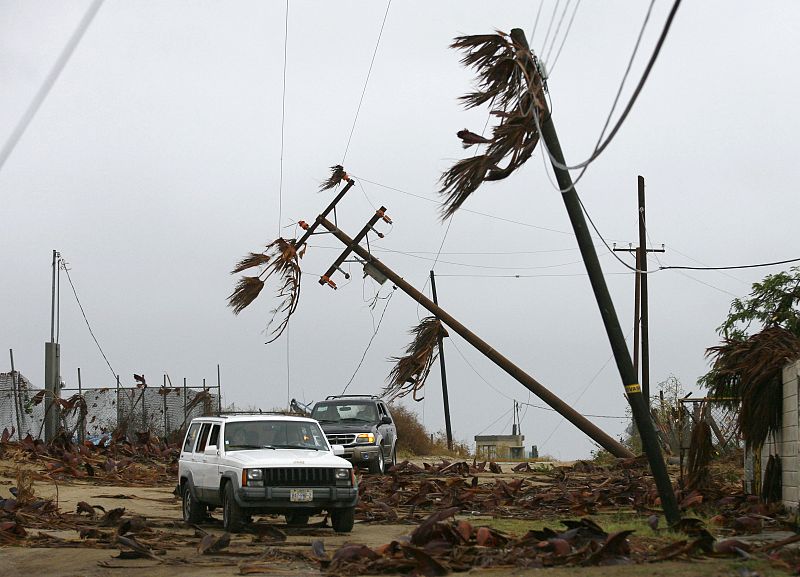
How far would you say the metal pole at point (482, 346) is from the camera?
27453 millimetres

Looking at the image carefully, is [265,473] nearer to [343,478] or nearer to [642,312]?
[343,478]

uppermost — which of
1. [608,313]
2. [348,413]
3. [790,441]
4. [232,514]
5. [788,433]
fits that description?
[608,313]

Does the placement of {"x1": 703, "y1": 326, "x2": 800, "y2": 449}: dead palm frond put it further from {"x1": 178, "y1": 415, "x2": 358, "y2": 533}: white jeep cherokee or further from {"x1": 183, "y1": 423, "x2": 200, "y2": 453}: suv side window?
{"x1": 183, "y1": 423, "x2": 200, "y2": 453}: suv side window

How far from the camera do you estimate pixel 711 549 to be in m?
11.2

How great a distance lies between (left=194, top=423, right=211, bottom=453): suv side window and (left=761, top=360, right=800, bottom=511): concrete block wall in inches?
336

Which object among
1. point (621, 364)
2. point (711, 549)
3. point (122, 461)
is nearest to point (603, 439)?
point (122, 461)

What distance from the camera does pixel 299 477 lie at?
15070 mm

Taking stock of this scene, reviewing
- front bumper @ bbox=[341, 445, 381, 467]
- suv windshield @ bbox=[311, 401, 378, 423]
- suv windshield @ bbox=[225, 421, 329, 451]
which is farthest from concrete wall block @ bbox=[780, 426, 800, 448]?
suv windshield @ bbox=[311, 401, 378, 423]

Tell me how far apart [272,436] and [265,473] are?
1.58 m

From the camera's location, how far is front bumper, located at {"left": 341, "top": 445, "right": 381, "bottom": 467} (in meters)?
27.2

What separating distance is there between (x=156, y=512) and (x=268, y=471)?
533 centimetres

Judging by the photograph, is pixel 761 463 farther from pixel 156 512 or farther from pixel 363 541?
pixel 156 512

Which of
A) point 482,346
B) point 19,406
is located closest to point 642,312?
point 482,346

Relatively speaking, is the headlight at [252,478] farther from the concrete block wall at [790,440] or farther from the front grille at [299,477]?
the concrete block wall at [790,440]
